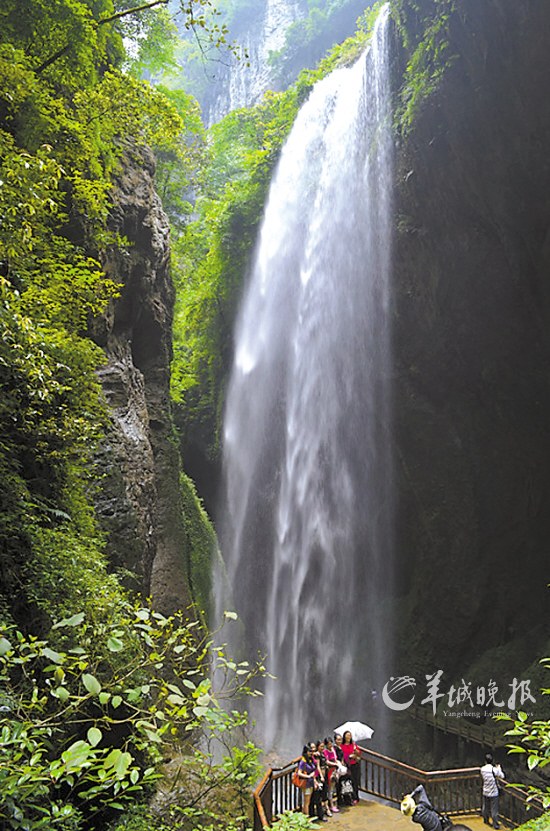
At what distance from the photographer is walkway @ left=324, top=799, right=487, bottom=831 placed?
777 centimetres

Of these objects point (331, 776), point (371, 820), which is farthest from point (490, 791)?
point (331, 776)

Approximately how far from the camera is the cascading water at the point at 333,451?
15398 millimetres

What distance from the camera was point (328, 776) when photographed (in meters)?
8.26

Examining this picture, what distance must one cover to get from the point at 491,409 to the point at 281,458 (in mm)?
5799

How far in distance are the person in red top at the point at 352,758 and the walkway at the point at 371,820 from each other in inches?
8.9

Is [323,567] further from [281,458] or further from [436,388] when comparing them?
[436,388]

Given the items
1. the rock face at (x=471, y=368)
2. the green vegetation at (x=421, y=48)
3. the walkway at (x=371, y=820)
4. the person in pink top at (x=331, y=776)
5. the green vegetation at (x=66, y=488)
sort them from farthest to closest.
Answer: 1. the rock face at (x=471, y=368)
2. the green vegetation at (x=421, y=48)
3. the person in pink top at (x=331, y=776)
4. the walkway at (x=371, y=820)
5. the green vegetation at (x=66, y=488)

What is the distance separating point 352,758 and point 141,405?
675cm

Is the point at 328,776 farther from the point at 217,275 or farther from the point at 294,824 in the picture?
the point at 217,275

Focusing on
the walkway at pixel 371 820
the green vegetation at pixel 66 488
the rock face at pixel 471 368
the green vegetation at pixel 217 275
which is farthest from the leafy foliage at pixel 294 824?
the green vegetation at pixel 217 275

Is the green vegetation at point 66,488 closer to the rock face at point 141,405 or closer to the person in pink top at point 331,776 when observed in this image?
the rock face at point 141,405

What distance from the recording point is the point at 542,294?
13945mm

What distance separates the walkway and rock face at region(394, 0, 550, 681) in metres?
6.29

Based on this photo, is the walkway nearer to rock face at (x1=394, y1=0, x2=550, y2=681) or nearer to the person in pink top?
the person in pink top
